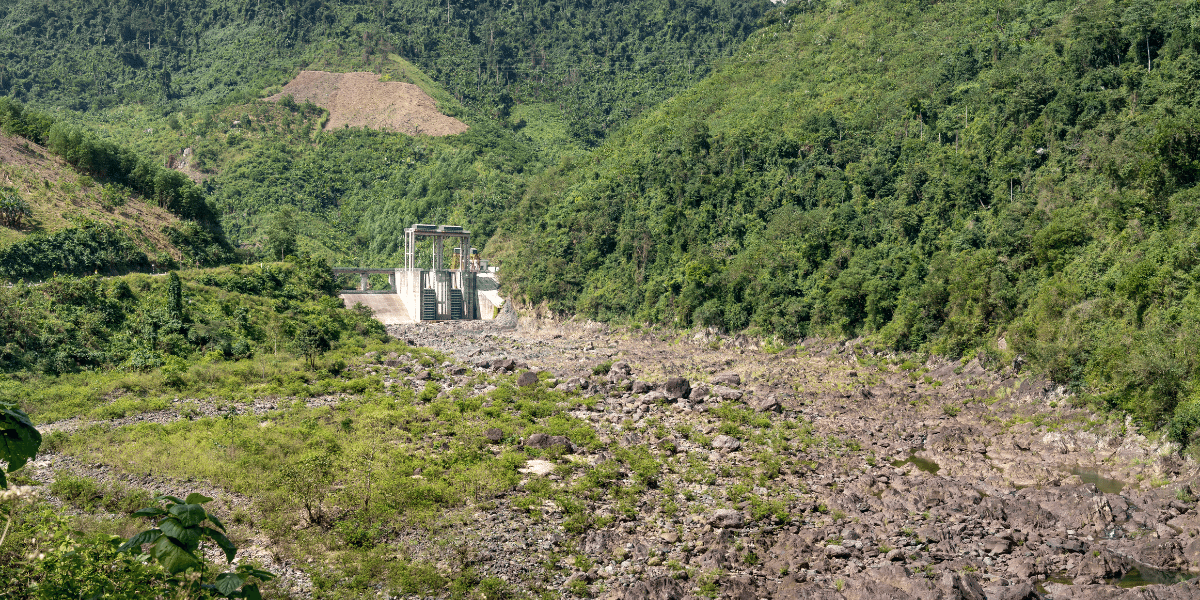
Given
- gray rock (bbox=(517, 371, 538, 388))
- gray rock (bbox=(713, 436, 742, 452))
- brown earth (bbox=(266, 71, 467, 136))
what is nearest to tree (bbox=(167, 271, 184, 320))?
gray rock (bbox=(517, 371, 538, 388))

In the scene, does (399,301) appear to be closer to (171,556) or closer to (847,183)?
(847,183)

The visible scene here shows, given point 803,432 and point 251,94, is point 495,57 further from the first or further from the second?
point 803,432

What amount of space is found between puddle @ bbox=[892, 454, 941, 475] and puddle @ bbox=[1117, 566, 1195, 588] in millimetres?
10909

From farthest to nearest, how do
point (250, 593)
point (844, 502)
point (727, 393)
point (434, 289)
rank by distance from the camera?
point (434, 289) < point (727, 393) < point (844, 502) < point (250, 593)

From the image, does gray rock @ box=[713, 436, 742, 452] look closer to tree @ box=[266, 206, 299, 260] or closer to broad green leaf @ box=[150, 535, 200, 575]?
broad green leaf @ box=[150, 535, 200, 575]

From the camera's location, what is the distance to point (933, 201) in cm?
6775

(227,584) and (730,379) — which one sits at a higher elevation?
(227,584)

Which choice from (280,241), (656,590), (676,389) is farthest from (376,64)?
(656,590)

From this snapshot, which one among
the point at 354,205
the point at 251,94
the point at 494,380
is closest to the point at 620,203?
the point at 494,380

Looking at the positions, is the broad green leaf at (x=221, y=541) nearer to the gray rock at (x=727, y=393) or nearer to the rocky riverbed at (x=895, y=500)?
the rocky riverbed at (x=895, y=500)

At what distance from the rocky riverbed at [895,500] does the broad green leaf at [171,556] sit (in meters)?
15.7

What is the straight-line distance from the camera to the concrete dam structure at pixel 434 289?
103m

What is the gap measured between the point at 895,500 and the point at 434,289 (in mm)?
80795

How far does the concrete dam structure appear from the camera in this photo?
103000 millimetres
